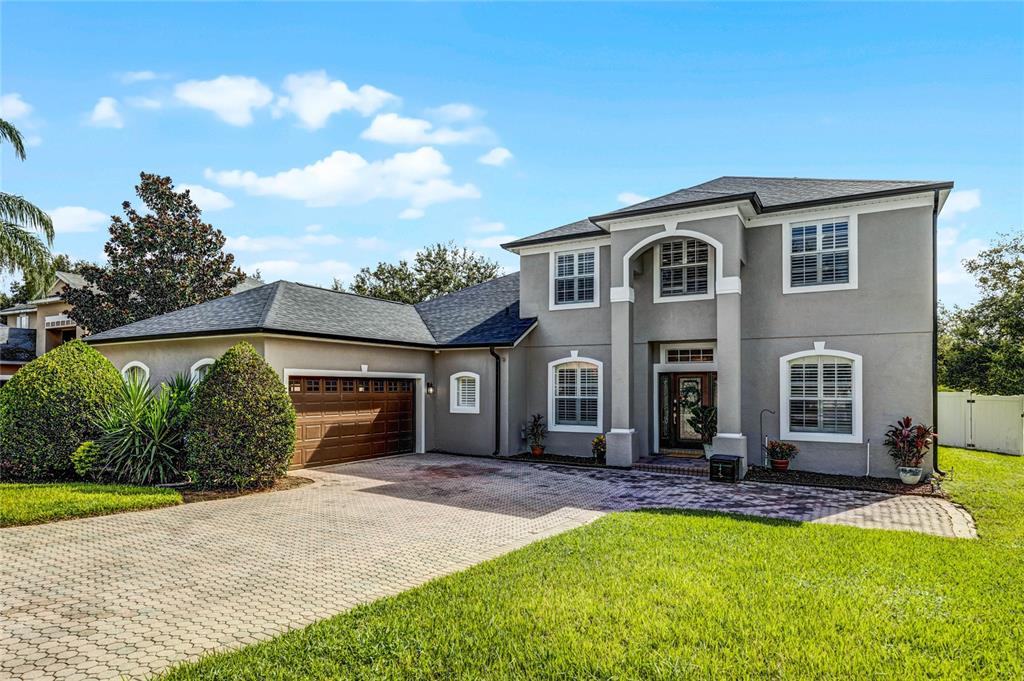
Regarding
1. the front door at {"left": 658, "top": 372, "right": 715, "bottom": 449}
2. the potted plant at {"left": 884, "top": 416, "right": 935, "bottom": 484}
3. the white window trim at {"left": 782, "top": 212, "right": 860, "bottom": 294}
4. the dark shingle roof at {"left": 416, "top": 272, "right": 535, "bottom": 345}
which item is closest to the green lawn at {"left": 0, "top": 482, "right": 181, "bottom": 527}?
the dark shingle roof at {"left": 416, "top": 272, "right": 535, "bottom": 345}

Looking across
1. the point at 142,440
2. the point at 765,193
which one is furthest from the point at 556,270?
the point at 142,440

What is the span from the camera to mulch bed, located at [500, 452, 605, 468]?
13.8 metres

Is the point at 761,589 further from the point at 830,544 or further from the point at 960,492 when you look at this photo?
the point at 960,492

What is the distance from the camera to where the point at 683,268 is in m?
14.0

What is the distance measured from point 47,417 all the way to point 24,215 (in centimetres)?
820

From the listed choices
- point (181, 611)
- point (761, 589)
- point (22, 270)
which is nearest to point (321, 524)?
point (181, 611)

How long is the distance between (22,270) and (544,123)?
15435mm

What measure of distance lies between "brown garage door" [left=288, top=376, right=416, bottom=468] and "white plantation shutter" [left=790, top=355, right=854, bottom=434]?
9843mm

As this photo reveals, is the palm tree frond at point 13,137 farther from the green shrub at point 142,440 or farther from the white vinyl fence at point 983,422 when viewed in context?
the white vinyl fence at point 983,422

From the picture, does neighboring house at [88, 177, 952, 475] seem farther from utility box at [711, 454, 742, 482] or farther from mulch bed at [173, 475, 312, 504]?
mulch bed at [173, 475, 312, 504]

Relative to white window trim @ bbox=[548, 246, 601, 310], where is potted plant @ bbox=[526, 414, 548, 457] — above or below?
below

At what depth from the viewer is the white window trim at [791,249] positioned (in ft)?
39.6

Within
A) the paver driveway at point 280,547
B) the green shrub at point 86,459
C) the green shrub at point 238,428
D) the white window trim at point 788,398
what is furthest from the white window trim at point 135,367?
the white window trim at point 788,398

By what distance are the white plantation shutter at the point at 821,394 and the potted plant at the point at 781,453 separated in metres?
0.46
